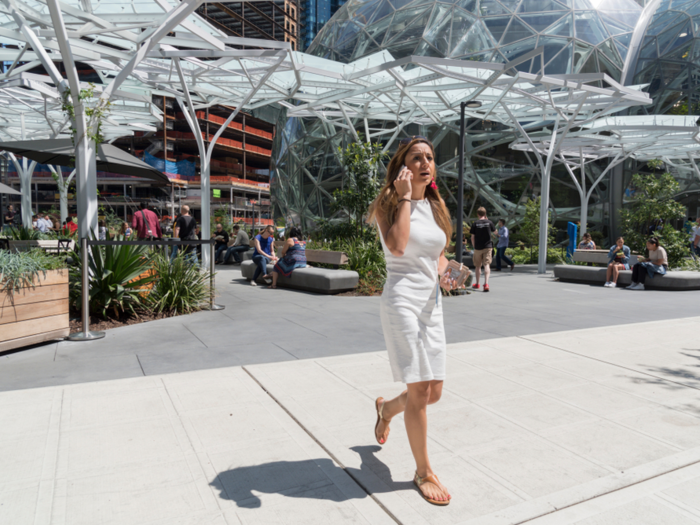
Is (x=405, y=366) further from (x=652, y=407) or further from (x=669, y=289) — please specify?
(x=669, y=289)

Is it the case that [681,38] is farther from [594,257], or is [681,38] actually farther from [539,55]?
[594,257]

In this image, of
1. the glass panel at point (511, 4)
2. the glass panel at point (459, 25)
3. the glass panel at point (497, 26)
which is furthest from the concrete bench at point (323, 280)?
the glass panel at point (511, 4)

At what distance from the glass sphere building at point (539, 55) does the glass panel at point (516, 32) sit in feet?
0.17

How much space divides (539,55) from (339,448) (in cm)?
2845

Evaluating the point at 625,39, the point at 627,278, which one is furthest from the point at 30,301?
the point at 625,39

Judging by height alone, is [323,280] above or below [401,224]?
below

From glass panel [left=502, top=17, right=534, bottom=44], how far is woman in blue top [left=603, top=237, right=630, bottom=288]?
18.0 m

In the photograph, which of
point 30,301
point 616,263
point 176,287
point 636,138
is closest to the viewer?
point 30,301

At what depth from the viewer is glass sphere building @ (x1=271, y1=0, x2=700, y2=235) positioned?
91.6ft

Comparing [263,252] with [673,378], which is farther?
[263,252]

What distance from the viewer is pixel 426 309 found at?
276 cm

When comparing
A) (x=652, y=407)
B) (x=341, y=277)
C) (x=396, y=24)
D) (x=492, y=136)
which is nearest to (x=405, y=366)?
(x=652, y=407)

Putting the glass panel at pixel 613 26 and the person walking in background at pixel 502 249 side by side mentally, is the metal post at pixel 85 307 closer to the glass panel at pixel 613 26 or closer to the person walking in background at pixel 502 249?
the person walking in background at pixel 502 249

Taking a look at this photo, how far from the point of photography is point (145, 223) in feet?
40.0
